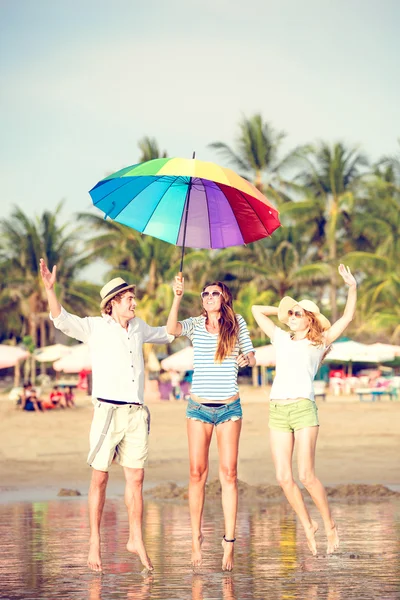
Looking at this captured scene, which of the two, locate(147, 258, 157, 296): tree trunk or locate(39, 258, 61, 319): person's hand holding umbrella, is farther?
locate(147, 258, 157, 296): tree trunk

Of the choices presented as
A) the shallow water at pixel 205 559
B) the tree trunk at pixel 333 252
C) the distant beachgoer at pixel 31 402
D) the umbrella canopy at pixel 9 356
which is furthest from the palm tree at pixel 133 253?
the shallow water at pixel 205 559

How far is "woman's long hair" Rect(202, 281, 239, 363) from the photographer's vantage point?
7.39m

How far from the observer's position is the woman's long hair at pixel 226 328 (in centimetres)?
739

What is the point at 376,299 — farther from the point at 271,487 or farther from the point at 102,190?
the point at 102,190

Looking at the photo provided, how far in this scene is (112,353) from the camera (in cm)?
733

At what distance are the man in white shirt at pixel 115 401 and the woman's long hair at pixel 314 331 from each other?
119 cm

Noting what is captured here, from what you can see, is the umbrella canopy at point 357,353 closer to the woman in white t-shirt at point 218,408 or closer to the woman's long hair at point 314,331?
the woman's long hair at point 314,331

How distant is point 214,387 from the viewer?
290 inches

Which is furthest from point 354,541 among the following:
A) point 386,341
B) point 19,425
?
point 386,341

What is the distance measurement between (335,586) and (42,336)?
57.1 m

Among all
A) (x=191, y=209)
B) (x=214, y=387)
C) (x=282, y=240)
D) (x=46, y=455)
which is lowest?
(x=46, y=455)

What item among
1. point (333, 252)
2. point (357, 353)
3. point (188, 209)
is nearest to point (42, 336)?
point (333, 252)

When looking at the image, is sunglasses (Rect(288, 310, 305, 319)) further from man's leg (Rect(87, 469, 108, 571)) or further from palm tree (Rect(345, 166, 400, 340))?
palm tree (Rect(345, 166, 400, 340))

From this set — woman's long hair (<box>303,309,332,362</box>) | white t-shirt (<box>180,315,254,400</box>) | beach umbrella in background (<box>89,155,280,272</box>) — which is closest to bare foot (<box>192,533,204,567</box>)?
white t-shirt (<box>180,315,254,400</box>)
